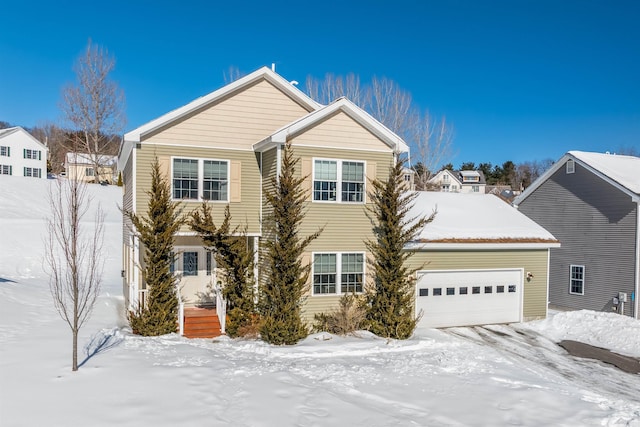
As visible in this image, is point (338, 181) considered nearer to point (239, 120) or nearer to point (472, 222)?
point (239, 120)

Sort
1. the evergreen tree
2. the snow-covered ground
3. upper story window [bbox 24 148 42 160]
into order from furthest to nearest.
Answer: upper story window [bbox 24 148 42 160] < the evergreen tree < the snow-covered ground

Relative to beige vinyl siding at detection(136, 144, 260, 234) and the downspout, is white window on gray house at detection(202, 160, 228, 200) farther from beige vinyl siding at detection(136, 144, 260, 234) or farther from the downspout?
the downspout

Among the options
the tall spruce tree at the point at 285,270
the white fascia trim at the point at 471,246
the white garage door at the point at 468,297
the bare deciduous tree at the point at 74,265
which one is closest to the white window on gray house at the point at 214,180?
the tall spruce tree at the point at 285,270

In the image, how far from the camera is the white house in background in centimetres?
5150

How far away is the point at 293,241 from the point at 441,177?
213ft

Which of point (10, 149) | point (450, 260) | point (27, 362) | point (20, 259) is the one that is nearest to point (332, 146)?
point (450, 260)

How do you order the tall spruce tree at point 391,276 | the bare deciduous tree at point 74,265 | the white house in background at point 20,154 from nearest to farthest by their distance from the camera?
the bare deciduous tree at point 74,265 → the tall spruce tree at point 391,276 → the white house in background at point 20,154

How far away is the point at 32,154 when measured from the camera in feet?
173

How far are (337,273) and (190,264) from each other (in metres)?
5.16

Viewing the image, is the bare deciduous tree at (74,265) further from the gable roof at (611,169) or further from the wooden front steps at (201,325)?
the gable roof at (611,169)

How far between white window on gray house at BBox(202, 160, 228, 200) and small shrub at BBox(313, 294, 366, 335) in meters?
4.87

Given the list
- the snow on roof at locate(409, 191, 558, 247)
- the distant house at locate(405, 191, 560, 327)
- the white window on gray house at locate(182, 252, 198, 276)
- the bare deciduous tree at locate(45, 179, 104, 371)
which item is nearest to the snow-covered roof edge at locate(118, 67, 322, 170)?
the bare deciduous tree at locate(45, 179, 104, 371)

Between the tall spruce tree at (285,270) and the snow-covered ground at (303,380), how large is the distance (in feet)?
Answer: 1.80

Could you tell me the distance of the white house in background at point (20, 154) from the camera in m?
51.5
